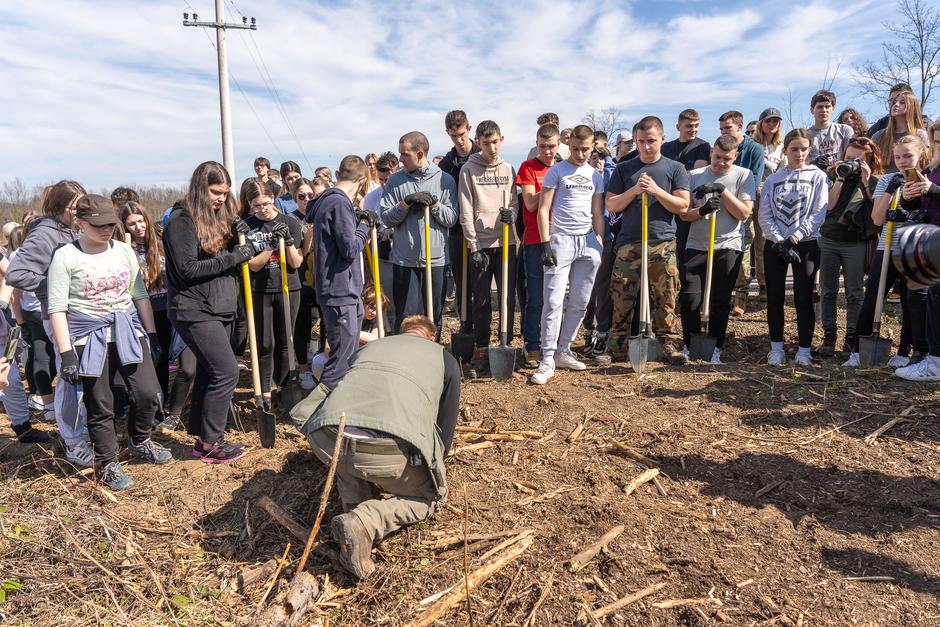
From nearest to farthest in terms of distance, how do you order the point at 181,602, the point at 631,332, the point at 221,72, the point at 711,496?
the point at 181,602 < the point at 711,496 < the point at 631,332 < the point at 221,72

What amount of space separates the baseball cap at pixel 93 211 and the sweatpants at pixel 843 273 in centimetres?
674

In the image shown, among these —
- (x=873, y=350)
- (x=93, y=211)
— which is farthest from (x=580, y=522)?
(x=873, y=350)

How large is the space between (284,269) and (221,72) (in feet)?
50.2

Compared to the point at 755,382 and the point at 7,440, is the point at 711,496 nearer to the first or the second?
the point at 755,382

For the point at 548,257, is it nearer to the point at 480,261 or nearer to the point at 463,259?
the point at 480,261

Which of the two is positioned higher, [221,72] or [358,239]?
[221,72]

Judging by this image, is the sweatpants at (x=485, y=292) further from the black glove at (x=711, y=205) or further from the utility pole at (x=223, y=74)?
the utility pole at (x=223, y=74)

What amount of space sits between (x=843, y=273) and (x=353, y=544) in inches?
236

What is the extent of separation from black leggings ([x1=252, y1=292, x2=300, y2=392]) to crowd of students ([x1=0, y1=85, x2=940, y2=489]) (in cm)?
2

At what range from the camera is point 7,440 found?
18.1 ft

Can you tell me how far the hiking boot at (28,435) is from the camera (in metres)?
5.34

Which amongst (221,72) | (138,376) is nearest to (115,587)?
(138,376)

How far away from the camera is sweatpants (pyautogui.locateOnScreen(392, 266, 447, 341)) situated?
626 cm

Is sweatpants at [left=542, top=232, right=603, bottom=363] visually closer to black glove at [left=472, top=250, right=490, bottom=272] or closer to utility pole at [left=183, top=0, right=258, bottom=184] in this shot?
black glove at [left=472, top=250, right=490, bottom=272]
